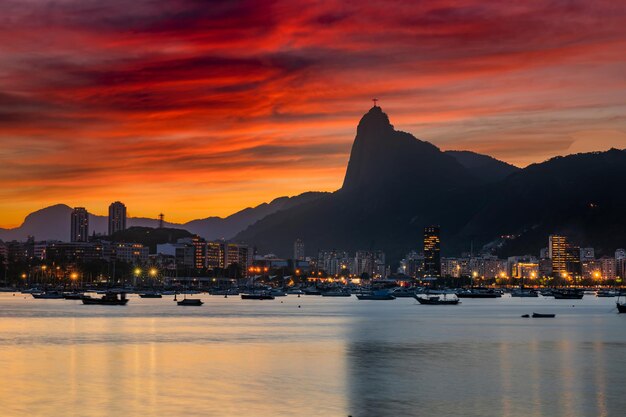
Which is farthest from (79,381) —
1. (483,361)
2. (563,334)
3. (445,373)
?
(563,334)

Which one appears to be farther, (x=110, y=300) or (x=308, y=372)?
(x=110, y=300)

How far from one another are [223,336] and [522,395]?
1826 inches

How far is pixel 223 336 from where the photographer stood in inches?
A: 3531

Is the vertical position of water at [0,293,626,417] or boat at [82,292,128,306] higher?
boat at [82,292,128,306]

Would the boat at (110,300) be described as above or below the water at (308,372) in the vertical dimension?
above

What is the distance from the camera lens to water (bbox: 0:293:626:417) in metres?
43.6

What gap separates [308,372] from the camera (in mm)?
58094

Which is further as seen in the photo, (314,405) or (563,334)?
(563,334)

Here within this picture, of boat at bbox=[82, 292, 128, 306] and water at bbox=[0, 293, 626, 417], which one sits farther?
boat at bbox=[82, 292, 128, 306]

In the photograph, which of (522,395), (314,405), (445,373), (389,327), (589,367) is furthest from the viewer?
(389,327)

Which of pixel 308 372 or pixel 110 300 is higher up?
pixel 110 300

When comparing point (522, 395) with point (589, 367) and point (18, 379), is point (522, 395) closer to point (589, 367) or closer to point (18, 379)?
point (589, 367)

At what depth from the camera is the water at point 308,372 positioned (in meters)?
43.6

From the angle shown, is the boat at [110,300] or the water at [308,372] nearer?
the water at [308,372]
